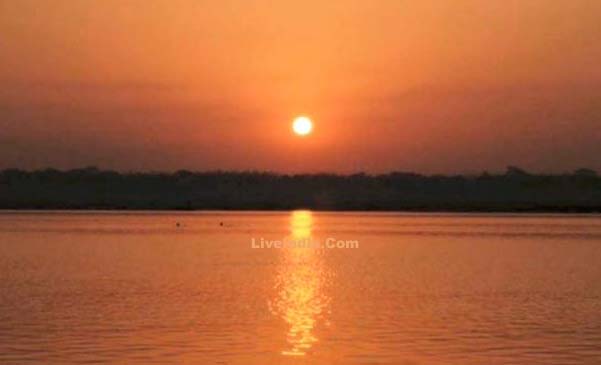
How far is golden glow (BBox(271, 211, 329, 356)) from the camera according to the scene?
23.6m

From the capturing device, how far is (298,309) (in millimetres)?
30406

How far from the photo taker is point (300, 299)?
33.8m

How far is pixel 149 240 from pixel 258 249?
14.3 metres

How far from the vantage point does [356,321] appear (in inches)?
1073

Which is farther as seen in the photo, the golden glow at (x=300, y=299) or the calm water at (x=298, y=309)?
the golden glow at (x=300, y=299)

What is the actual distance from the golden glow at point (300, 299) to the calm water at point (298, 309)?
2.3 inches

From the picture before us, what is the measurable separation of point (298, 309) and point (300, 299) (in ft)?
11.1

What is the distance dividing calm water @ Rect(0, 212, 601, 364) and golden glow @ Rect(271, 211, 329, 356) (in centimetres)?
6

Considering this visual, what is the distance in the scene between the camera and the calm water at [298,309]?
21562 millimetres

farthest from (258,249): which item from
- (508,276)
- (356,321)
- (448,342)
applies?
(448,342)

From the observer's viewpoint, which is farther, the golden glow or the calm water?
the golden glow

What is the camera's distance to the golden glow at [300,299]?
23594 millimetres

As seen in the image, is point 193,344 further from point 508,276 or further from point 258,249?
point 258,249

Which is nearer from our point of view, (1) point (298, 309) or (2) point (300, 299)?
(1) point (298, 309)
